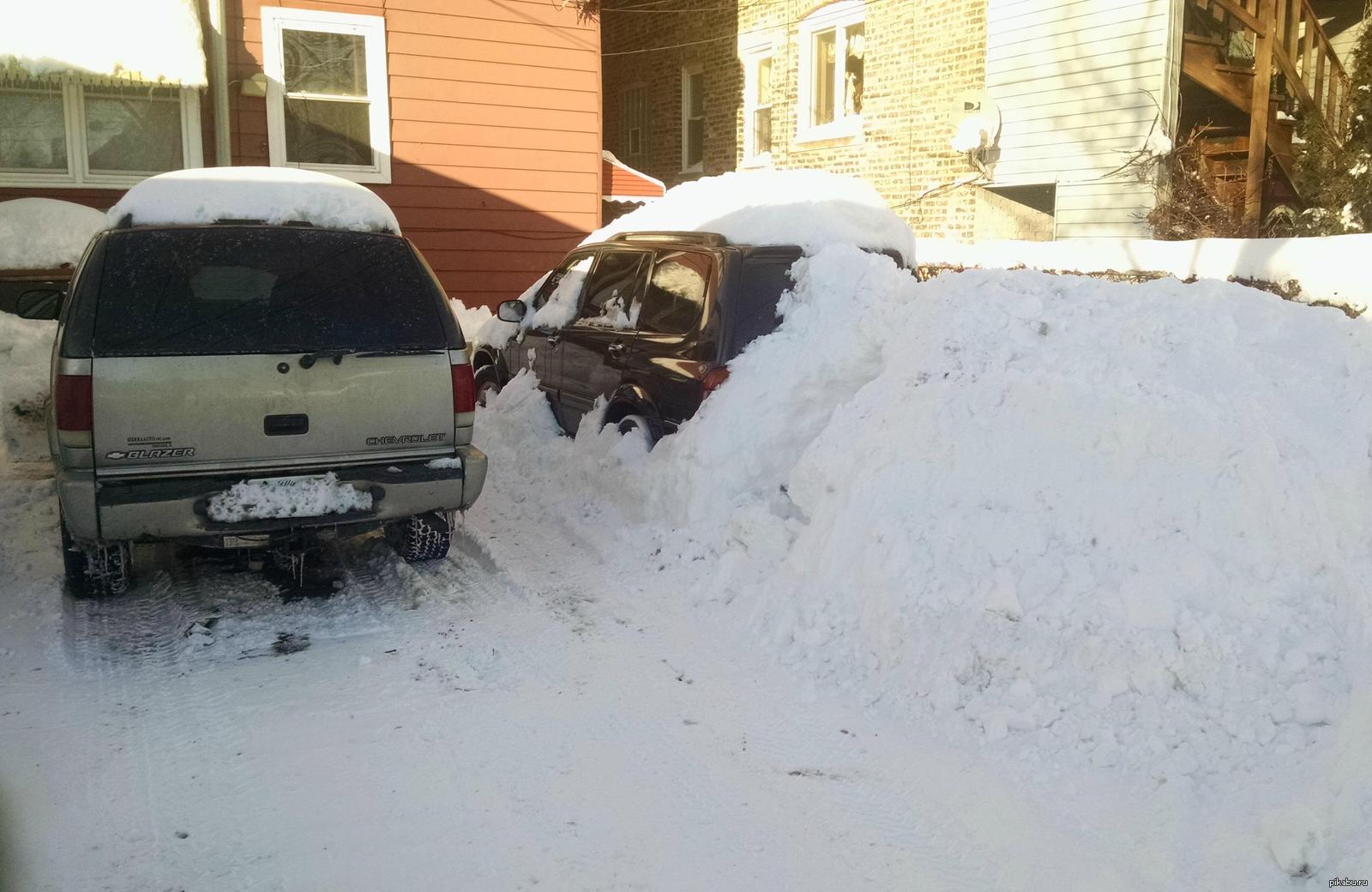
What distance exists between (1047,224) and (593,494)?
998 cm

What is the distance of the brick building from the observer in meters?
12.3

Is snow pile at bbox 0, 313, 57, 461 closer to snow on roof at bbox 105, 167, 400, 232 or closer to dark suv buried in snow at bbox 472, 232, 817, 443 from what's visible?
snow on roof at bbox 105, 167, 400, 232

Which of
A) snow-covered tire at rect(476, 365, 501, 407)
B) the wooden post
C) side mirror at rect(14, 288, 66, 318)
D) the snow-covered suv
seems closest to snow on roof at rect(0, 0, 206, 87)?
side mirror at rect(14, 288, 66, 318)

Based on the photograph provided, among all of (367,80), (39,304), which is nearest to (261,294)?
(39,304)

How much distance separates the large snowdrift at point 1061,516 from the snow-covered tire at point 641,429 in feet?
0.75

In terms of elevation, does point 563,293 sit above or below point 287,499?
above

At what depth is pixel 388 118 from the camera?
1209 cm

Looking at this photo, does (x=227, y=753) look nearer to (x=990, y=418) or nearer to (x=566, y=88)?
(x=990, y=418)

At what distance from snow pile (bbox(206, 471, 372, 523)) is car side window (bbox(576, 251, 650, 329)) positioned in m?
2.63

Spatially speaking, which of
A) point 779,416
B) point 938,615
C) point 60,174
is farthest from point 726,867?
point 60,174

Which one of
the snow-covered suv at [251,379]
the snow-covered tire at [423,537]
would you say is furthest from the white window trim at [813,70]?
the snow-covered tire at [423,537]

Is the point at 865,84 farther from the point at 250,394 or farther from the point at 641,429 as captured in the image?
the point at 250,394

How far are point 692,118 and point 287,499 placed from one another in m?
16.6

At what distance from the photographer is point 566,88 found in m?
13.1
